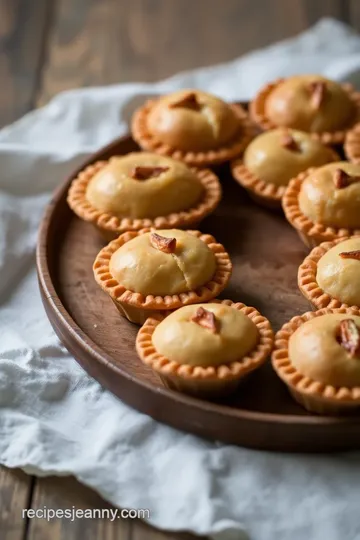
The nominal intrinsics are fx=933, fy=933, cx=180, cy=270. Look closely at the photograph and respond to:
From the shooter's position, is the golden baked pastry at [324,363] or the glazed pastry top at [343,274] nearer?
the golden baked pastry at [324,363]

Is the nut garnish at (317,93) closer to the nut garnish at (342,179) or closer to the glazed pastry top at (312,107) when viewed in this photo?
the glazed pastry top at (312,107)

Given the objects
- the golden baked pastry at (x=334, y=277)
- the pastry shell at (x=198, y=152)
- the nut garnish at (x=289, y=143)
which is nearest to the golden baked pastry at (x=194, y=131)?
the pastry shell at (x=198, y=152)

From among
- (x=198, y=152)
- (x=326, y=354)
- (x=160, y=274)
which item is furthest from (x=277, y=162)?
(x=326, y=354)

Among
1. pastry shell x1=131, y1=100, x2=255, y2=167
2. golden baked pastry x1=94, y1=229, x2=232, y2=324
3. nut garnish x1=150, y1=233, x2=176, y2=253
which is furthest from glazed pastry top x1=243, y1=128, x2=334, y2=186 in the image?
nut garnish x1=150, y1=233, x2=176, y2=253

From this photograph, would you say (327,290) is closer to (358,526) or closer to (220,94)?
(358,526)

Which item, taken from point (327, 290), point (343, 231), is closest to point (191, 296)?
point (327, 290)
